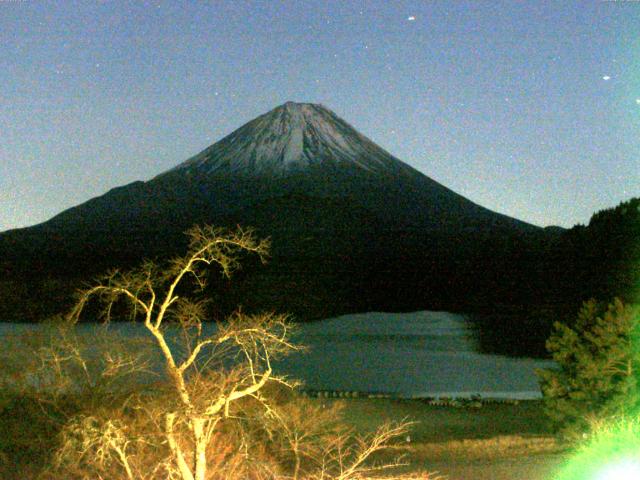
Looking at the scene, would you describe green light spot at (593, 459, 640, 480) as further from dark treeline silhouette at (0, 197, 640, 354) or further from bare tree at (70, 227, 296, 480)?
dark treeline silhouette at (0, 197, 640, 354)

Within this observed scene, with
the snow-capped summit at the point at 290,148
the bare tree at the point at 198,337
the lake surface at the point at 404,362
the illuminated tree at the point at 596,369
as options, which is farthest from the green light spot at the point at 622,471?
the snow-capped summit at the point at 290,148

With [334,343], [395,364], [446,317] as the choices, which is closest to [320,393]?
[395,364]

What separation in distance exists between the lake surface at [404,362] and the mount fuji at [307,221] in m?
9.08

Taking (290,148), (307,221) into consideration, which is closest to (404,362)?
(307,221)

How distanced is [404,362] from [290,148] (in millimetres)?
54866

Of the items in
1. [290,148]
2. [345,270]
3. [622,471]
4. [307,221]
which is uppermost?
[290,148]

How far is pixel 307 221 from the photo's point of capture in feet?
290

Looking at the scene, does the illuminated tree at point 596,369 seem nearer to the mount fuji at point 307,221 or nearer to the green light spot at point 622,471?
the green light spot at point 622,471

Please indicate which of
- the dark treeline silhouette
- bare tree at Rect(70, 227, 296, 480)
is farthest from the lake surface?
bare tree at Rect(70, 227, 296, 480)

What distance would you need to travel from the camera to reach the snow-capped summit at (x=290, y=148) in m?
84.5

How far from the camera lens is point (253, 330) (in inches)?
207

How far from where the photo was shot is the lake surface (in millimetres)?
26984

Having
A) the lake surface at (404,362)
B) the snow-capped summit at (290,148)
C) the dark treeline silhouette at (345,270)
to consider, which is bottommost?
the lake surface at (404,362)

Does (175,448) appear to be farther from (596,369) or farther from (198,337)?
(596,369)
